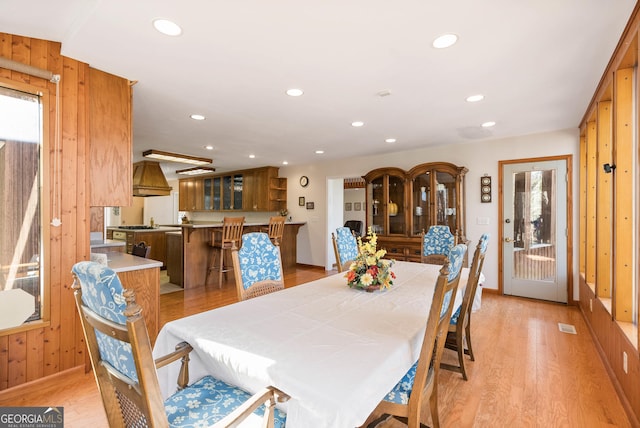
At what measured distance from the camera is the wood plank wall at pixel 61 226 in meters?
2.06

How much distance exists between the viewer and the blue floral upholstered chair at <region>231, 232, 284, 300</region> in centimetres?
203

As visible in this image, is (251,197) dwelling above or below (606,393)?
above

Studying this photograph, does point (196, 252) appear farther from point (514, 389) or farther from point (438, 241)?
point (514, 389)

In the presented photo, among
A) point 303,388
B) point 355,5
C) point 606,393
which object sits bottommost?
point 606,393

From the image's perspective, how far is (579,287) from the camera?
3.99 metres

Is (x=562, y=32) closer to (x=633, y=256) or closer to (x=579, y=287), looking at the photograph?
(x=633, y=256)

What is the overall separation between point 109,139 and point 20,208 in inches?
30.1

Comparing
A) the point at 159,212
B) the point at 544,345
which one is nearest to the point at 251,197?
the point at 159,212

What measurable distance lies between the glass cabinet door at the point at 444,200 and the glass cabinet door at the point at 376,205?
940mm

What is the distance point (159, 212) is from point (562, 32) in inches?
432

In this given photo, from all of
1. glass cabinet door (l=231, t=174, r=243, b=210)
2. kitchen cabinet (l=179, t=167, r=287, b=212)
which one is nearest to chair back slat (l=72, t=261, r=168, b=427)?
kitchen cabinet (l=179, t=167, r=287, b=212)

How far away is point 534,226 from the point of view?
436 centimetres

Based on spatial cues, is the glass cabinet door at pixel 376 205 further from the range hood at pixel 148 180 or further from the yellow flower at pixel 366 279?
the range hood at pixel 148 180

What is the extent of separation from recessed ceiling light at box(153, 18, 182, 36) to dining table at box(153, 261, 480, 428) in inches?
65.5
